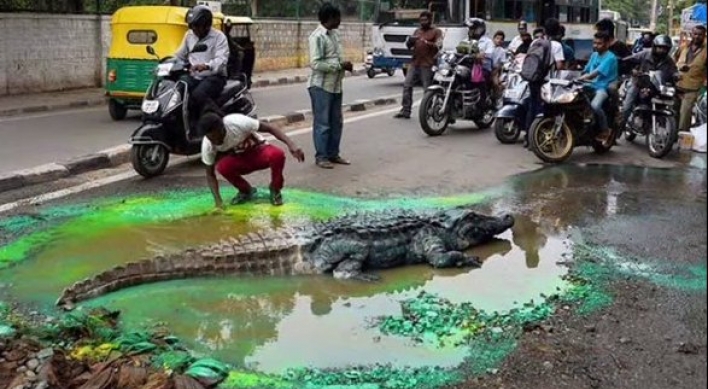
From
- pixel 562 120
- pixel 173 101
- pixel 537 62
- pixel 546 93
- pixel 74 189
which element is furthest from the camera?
pixel 537 62

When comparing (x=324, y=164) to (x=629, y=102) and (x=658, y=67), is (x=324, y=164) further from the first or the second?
(x=658, y=67)

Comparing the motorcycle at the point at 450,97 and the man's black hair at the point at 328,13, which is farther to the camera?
the motorcycle at the point at 450,97

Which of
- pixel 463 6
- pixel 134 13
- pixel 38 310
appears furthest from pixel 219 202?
→ pixel 463 6

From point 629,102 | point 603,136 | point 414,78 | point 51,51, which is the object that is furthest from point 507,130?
point 51,51

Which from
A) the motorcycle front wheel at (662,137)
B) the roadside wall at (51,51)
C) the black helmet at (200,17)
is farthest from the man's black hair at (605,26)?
the roadside wall at (51,51)

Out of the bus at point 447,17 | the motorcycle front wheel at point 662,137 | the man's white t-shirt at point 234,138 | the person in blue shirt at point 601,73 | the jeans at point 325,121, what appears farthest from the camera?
the bus at point 447,17

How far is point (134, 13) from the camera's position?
41.9 feet

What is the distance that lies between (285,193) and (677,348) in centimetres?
440

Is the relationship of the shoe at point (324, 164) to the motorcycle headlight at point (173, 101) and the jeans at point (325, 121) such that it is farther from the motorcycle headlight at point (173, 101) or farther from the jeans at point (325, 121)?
the motorcycle headlight at point (173, 101)

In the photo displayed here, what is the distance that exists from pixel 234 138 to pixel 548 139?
4571mm

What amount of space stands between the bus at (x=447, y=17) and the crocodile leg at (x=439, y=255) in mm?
11555

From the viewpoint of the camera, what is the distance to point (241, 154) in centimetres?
697

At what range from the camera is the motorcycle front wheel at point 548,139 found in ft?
31.7

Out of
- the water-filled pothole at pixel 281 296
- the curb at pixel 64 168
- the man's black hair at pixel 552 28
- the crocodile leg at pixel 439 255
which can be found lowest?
the water-filled pothole at pixel 281 296
